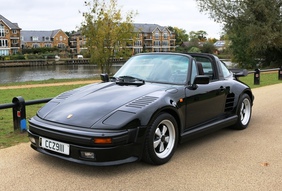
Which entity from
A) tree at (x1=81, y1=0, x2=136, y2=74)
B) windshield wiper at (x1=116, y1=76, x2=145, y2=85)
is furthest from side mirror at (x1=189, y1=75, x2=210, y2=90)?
tree at (x1=81, y1=0, x2=136, y2=74)

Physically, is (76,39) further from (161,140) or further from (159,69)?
(161,140)

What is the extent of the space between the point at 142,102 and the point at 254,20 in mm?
32620

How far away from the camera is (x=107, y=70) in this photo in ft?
99.8

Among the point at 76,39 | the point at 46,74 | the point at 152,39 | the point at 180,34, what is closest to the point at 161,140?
the point at 46,74

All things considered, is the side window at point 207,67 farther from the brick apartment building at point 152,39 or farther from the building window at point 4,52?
the brick apartment building at point 152,39

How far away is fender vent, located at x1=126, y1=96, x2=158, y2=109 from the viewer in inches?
157

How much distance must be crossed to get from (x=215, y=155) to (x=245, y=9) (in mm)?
32282

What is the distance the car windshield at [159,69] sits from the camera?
4922 millimetres

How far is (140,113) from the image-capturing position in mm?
3867

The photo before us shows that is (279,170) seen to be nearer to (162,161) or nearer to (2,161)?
(162,161)

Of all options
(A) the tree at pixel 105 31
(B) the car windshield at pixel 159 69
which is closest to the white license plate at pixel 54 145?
(B) the car windshield at pixel 159 69

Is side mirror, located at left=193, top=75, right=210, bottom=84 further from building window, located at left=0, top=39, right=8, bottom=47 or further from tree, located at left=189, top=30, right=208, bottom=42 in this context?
tree, located at left=189, top=30, right=208, bottom=42

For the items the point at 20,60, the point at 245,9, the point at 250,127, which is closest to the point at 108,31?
the point at 245,9

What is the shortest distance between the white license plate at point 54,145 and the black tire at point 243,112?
3.53 meters
